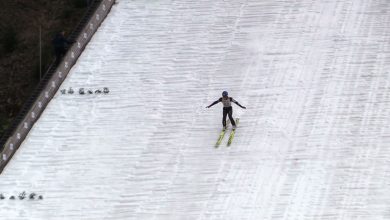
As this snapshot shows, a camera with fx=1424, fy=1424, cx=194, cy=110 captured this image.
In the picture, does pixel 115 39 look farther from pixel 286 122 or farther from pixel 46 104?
pixel 286 122

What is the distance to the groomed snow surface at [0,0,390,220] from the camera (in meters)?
36.0

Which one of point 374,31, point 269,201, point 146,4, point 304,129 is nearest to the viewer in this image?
point 269,201

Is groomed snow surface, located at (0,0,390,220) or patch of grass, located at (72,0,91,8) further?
patch of grass, located at (72,0,91,8)

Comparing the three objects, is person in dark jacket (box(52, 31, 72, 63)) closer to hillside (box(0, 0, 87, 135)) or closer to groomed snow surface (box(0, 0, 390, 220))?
groomed snow surface (box(0, 0, 390, 220))

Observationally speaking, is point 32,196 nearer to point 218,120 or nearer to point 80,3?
point 218,120

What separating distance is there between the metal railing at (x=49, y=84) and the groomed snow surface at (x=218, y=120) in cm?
29

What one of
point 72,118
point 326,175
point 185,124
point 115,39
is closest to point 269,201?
point 326,175

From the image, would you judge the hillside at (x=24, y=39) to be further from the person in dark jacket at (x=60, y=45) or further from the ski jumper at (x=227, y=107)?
the ski jumper at (x=227, y=107)

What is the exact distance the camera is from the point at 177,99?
40812 mm

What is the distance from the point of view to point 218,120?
39.6 m

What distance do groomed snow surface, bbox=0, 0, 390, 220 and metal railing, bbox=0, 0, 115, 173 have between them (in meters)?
0.29

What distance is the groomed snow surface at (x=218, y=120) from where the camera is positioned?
36.0 meters

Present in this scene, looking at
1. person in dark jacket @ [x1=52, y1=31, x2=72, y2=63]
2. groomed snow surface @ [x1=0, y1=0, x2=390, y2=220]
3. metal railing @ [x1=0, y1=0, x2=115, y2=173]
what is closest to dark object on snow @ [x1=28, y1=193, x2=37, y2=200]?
groomed snow surface @ [x1=0, y1=0, x2=390, y2=220]

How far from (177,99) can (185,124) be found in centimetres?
148
